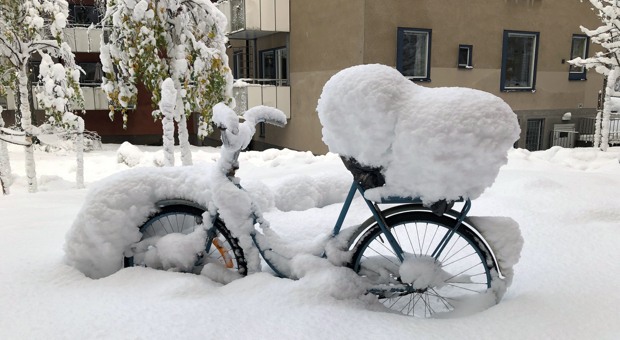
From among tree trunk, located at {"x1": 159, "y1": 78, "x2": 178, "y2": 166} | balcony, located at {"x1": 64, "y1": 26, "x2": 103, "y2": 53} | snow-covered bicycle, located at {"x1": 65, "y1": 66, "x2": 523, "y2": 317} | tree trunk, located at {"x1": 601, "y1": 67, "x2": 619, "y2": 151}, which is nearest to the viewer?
snow-covered bicycle, located at {"x1": 65, "y1": 66, "x2": 523, "y2": 317}

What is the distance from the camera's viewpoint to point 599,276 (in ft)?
9.84

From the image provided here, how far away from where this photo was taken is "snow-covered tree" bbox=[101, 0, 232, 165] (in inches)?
304

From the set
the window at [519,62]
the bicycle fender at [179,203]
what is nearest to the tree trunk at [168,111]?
the bicycle fender at [179,203]

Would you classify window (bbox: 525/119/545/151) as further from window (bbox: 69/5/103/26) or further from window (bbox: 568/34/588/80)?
window (bbox: 69/5/103/26)

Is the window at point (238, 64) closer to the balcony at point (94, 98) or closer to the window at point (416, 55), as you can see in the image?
the balcony at point (94, 98)

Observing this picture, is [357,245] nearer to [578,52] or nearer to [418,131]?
[418,131]

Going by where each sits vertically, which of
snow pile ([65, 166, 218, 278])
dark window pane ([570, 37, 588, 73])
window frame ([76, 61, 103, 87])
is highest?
dark window pane ([570, 37, 588, 73])

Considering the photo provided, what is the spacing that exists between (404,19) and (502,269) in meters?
11.2

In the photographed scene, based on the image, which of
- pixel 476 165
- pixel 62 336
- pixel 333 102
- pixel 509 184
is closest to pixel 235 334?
pixel 62 336

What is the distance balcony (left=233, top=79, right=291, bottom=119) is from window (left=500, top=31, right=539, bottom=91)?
282 inches

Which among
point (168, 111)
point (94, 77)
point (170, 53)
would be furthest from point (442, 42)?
point (94, 77)

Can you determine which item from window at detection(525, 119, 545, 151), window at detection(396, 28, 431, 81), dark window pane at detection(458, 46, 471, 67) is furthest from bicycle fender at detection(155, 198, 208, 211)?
window at detection(525, 119, 545, 151)

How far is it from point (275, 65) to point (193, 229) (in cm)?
1442

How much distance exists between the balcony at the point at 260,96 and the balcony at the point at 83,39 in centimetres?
748
